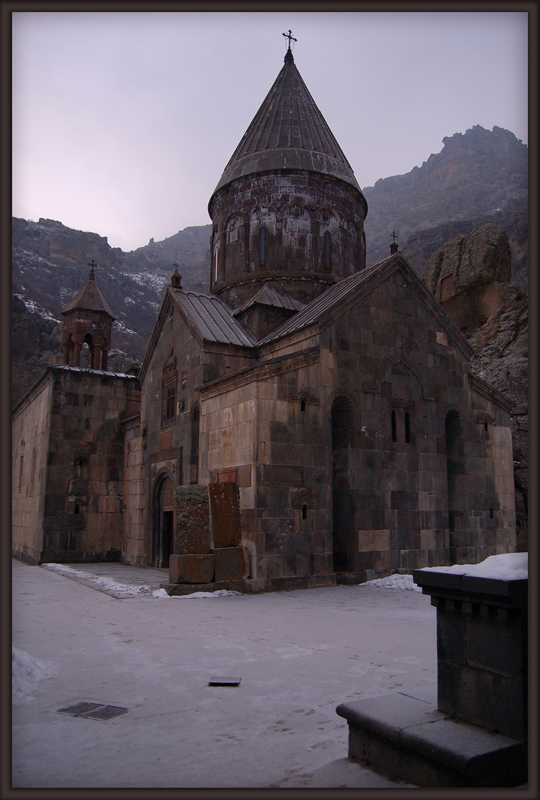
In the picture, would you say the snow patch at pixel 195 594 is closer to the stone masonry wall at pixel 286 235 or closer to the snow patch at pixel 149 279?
the stone masonry wall at pixel 286 235

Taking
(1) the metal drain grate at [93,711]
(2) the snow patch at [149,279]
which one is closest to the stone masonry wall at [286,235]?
(1) the metal drain grate at [93,711]

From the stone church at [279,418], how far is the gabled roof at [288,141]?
80mm

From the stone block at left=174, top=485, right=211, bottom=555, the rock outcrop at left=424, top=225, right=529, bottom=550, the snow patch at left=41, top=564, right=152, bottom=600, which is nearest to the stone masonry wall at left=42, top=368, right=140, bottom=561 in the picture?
the snow patch at left=41, top=564, right=152, bottom=600

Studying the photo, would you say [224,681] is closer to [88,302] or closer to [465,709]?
[465,709]

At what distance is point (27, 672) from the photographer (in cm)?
469

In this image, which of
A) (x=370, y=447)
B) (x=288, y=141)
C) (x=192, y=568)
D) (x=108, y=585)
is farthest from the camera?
(x=288, y=141)

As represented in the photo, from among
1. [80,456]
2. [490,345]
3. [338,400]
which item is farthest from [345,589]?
[490,345]

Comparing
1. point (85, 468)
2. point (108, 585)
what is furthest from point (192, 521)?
point (85, 468)

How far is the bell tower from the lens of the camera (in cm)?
2022

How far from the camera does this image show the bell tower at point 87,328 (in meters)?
20.2

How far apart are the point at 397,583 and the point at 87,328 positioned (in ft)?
45.6

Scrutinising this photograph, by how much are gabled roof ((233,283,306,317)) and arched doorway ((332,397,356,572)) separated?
4816 mm

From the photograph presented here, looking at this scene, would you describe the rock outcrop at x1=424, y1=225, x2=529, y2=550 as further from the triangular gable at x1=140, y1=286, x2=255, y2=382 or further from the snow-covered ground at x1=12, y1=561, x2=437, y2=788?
the snow-covered ground at x1=12, y1=561, x2=437, y2=788
